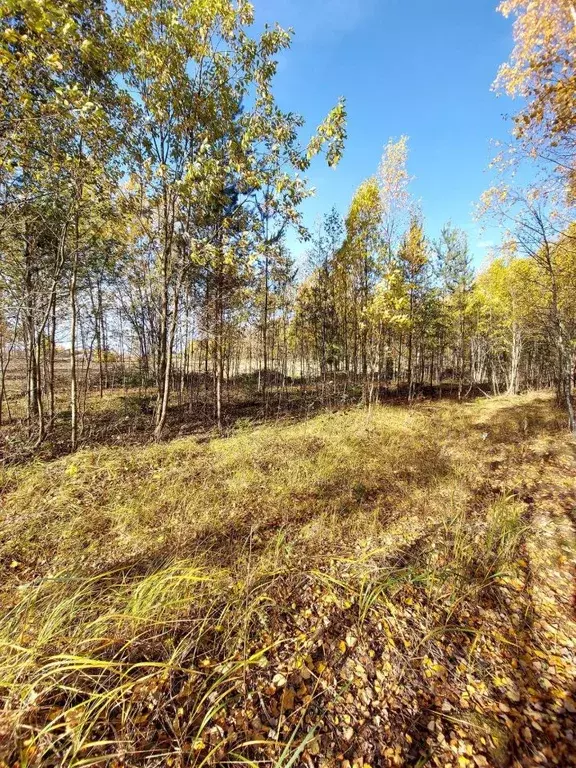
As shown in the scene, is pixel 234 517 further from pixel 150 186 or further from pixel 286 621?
pixel 150 186

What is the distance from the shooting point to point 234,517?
454 centimetres

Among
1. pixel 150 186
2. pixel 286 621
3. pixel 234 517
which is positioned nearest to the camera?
pixel 286 621

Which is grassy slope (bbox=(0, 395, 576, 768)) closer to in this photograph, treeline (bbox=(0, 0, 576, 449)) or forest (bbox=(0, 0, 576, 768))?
forest (bbox=(0, 0, 576, 768))

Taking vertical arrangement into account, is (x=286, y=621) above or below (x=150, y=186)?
below

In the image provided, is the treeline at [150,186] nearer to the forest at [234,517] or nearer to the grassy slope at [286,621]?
the forest at [234,517]

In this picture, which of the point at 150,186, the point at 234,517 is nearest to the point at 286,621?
the point at 234,517

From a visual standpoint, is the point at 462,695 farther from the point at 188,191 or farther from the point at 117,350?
the point at 117,350

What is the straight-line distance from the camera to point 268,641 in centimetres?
263

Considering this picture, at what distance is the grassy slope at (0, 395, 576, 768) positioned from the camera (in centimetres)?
196

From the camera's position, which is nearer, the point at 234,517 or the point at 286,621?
the point at 286,621

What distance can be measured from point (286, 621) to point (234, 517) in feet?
6.27

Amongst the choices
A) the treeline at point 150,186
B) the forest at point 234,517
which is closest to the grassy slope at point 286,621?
the forest at point 234,517

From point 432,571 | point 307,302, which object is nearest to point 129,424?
point 432,571

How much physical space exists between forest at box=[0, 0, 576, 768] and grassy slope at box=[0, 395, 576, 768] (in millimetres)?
22
